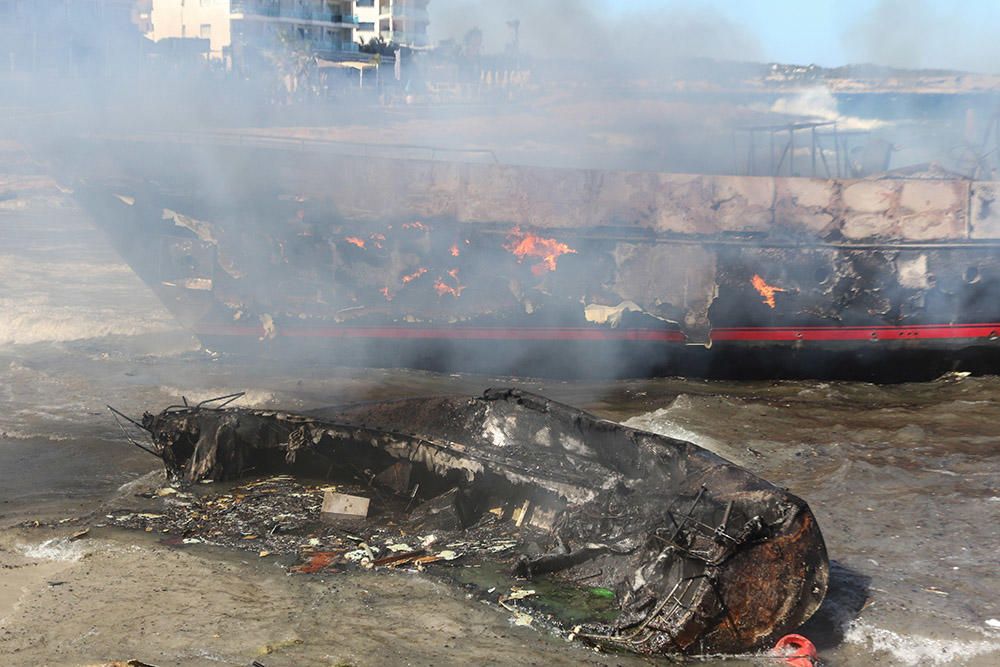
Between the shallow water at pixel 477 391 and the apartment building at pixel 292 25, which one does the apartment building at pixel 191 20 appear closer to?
the apartment building at pixel 292 25

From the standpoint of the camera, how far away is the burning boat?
35.8 ft

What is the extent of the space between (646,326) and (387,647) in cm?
675

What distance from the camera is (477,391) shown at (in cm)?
1071

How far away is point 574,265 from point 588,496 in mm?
5353

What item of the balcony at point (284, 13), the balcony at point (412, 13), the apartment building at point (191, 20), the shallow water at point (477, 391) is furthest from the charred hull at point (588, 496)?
the balcony at point (412, 13)

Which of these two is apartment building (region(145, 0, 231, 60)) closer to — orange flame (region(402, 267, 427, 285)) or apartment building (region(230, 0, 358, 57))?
apartment building (region(230, 0, 358, 57))

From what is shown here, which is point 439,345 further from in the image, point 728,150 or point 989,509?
point 728,150

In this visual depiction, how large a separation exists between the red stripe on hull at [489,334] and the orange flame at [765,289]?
3.29 feet

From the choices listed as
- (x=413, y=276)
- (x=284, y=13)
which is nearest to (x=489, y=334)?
(x=413, y=276)

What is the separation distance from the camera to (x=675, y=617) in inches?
191

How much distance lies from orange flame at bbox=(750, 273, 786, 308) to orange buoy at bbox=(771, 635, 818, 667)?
6.49 metres

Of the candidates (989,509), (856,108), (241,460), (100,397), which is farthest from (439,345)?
(856,108)

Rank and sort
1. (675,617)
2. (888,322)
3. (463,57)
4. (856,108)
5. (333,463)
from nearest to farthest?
1. (675,617)
2. (333,463)
3. (888,322)
4. (463,57)
5. (856,108)

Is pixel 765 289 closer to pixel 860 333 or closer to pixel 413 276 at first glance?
pixel 860 333
